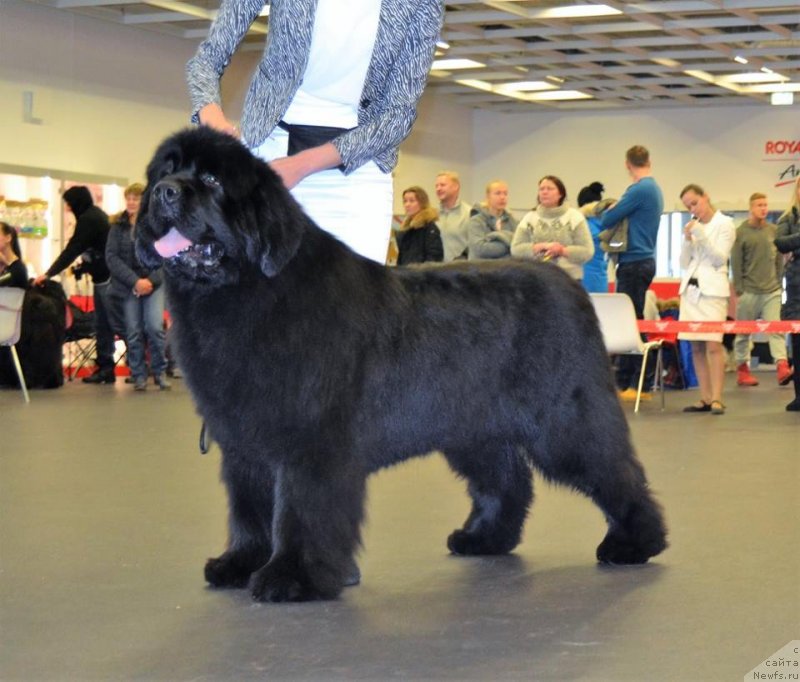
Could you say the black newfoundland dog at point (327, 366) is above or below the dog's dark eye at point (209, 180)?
below

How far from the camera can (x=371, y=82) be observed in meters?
3.58

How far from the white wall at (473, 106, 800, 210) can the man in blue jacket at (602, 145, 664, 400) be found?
1309 cm

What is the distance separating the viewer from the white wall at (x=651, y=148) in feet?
76.1

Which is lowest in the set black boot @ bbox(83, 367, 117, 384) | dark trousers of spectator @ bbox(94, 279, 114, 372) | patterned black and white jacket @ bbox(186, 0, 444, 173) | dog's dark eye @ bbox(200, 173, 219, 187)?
black boot @ bbox(83, 367, 117, 384)

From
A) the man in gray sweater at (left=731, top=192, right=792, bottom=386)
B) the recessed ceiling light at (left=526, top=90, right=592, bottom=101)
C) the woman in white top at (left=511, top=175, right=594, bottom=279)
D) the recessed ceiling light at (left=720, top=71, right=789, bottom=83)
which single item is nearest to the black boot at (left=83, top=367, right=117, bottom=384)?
the woman in white top at (left=511, top=175, right=594, bottom=279)

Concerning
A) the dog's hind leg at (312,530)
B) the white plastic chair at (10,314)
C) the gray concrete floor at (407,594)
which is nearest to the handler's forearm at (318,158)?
the dog's hind leg at (312,530)

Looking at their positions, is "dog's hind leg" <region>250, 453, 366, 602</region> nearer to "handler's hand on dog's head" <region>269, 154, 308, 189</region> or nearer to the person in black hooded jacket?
"handler's hand on dog's head" <region>269, 154, 308, 189</region>

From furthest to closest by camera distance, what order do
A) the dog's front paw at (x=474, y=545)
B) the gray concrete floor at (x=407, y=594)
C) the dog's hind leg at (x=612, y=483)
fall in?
the dog's front paw at (x=474, y=545)
the dog's hind leg at (x=612, y=483)
the gray concrete floor at (x=407, y=594)

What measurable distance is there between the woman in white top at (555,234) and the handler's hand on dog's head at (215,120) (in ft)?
21.4

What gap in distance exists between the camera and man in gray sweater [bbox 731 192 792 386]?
14578 millimetres

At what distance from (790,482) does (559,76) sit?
1689 cm

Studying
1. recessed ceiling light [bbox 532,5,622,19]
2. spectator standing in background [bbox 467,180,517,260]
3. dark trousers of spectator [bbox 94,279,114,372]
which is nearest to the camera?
spectator standing in background [bbox 467,180,517,260]

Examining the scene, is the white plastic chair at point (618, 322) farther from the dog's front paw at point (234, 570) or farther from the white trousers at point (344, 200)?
the dog's front paw at point (234, 570)

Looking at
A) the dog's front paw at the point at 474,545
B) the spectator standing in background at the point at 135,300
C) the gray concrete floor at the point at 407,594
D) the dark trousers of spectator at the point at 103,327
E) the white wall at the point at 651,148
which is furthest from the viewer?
the white wall at the point at 651,148
